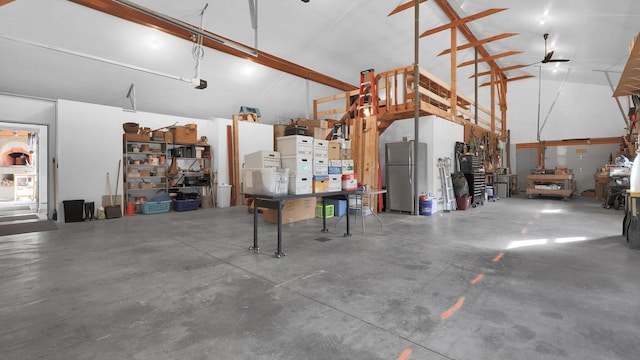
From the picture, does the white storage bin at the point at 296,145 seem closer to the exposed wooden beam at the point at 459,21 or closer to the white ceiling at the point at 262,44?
the white ceiling at the point at 262,44

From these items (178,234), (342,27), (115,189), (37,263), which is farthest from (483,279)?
(115,189)

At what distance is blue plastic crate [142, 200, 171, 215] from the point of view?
7.56 m

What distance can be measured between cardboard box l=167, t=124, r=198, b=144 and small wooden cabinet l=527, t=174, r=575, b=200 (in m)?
11.9

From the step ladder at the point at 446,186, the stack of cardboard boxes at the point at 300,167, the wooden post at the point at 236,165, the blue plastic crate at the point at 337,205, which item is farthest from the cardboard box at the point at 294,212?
the step ladder at the point at 446,186

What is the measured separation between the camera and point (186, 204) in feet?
26.8

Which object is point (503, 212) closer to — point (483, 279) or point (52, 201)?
point (483, 279)

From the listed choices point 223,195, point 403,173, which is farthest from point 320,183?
point 223,195

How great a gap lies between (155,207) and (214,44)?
4.58 meters

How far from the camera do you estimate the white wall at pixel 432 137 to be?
736 centimetres

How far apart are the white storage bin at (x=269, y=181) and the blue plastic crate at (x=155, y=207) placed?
5.11 metres

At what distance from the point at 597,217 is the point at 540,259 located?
183 inches

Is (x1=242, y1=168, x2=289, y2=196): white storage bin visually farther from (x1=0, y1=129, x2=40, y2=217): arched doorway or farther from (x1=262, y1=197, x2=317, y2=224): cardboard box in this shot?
(x1=0, y1=129, x2=40, y2=217): arched doorway

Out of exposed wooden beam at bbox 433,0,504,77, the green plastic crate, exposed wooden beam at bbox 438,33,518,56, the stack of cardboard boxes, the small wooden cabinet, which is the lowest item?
the green plastic crate

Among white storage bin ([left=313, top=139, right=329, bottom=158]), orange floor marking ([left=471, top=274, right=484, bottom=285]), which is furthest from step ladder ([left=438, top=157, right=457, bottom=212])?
orange floor marking ([left=471, top=274, right=484, bottom=285])
